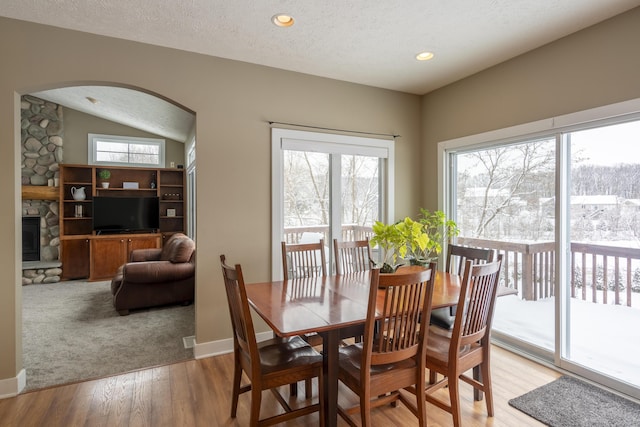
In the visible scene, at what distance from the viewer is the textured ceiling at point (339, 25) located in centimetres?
230

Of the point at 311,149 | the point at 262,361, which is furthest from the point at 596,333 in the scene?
the point at 311,149

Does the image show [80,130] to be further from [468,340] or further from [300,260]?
[468,340]

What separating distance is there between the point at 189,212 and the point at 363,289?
18.8 ft

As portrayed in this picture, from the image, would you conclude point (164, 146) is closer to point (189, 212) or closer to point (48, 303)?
point (189, 212)

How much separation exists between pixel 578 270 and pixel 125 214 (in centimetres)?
753

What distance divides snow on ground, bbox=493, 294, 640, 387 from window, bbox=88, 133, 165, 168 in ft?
24.8

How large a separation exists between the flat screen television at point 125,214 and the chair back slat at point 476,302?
22.5ft

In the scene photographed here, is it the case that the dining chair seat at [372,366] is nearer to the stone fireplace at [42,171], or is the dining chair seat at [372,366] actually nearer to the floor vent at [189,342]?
the floor vent at [189,342]

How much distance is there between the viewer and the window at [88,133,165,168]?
7035mm

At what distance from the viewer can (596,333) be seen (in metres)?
2.70

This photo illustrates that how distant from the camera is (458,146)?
374cm

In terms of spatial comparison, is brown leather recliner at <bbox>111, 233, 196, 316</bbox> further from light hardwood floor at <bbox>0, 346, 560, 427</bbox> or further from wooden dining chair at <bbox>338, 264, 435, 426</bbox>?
wooden dining chair at <bbox>338, 264, 435, 426</bbox>

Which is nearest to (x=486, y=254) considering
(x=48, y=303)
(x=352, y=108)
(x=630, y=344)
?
(x=630, y=344)

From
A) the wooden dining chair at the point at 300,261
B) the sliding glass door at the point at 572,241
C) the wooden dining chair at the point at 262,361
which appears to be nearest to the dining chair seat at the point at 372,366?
the wooden dining chair at the point at 262,361
